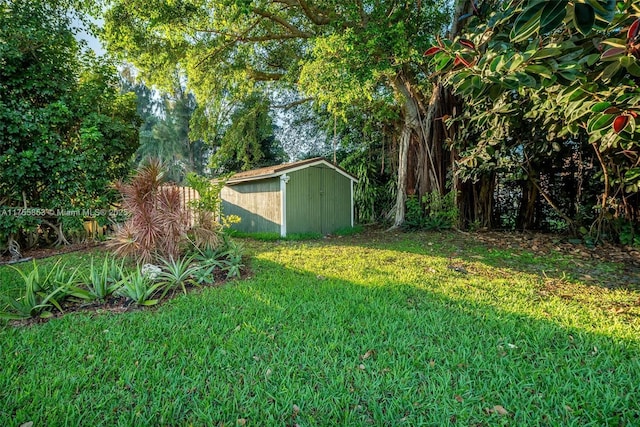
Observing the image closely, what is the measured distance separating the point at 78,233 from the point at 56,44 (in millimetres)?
3728

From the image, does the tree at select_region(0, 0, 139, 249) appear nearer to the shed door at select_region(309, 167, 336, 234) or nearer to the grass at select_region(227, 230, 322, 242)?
the grass at select_region(227, 230, 322, 242)

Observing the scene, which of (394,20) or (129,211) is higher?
(394,20)

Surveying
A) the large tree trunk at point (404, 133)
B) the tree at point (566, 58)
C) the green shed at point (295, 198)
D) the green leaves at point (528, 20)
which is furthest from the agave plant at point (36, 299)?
the large tree trunk at point (404, 133)

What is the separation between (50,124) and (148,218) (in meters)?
3.45

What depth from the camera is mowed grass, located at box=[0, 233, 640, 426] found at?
1.49 metres

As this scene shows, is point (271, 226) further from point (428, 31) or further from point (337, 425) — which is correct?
point (337, 425)

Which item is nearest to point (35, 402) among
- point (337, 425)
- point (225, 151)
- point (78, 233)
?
point (337, 425)

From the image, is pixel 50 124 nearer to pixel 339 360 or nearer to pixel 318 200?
pixel 318 200

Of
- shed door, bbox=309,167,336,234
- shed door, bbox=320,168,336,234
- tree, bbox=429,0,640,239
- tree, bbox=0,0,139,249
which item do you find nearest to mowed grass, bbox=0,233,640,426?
tree, bbox=429,0,640,239

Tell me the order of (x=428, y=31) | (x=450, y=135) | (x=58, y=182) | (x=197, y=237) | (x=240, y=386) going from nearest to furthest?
(x=240, y=386), (x=197, y=237), (x=58, y=182), (x=428, y=31), (x=450, y=135)

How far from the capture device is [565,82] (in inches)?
79.1

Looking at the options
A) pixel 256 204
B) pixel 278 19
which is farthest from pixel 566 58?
pixel 256 204

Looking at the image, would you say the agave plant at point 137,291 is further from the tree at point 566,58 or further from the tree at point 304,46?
the tree at point 304,46

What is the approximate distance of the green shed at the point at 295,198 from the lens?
8273 mm
